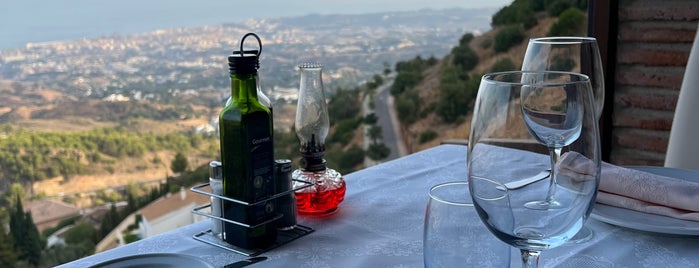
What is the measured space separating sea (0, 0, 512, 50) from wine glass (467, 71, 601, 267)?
2294 millimetres

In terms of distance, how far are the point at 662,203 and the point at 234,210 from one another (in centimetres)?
60

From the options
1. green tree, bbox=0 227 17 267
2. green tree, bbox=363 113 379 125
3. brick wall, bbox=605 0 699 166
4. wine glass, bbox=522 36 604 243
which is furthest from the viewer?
green tree, bbox=363 113 379 125

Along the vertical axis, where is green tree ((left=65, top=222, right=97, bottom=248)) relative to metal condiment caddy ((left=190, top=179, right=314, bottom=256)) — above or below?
below

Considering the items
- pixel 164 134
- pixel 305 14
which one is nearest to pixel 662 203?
pixel 164 134

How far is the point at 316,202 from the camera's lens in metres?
0.99

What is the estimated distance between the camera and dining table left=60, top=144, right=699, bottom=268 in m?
0.80

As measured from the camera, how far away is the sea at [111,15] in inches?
95.3

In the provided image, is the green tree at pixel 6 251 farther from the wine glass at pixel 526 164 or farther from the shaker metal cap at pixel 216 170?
the wine glass at pixel 526 164

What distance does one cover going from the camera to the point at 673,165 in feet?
4.87

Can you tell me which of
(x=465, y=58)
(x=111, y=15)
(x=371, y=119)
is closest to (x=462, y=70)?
(x=465, y=58)

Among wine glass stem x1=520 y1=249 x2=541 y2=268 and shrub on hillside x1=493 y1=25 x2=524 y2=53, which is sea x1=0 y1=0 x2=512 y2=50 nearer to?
shrub on hillside x1=493 y1=25 x2=524 y2=53

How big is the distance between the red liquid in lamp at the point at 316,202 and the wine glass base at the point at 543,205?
0.43 m

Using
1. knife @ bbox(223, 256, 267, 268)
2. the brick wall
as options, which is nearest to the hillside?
the brick wall

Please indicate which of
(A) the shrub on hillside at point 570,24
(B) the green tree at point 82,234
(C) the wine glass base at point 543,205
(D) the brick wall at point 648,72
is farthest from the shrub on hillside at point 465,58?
(C) the wine glass base at point 543,205
